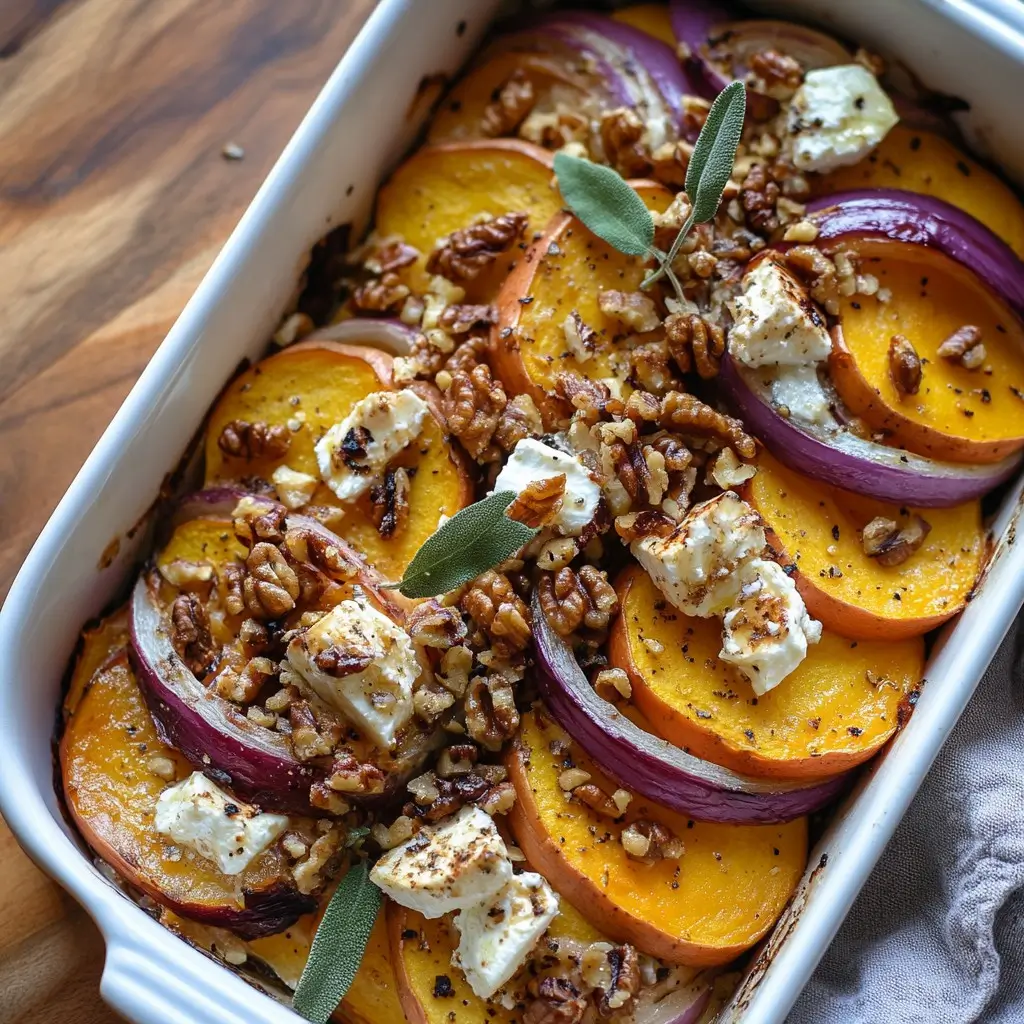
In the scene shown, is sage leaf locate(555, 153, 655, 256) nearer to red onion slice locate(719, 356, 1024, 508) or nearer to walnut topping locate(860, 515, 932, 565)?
red onion slice locate(719, 356, 1024, 508)

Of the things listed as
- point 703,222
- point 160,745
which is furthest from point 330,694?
point 703,222

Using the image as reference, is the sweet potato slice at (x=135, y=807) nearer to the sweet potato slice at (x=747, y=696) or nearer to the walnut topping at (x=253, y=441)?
the walnut topping at (x=253, y=441)

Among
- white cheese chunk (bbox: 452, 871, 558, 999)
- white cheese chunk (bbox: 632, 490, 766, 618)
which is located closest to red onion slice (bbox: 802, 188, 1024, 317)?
white cheese chunk (bbox: 632, 490, 766, 618)

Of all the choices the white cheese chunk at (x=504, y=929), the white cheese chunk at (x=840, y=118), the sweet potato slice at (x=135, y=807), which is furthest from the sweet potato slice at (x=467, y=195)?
the white cheese chunk at (x=504, y=929)

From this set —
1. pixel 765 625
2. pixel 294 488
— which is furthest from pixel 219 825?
pixel 765 625

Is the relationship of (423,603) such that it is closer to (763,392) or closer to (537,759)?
(537,759)

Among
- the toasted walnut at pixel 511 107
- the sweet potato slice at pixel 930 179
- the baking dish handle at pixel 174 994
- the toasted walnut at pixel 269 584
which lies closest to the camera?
the baking dish handle at pixel 174 994
